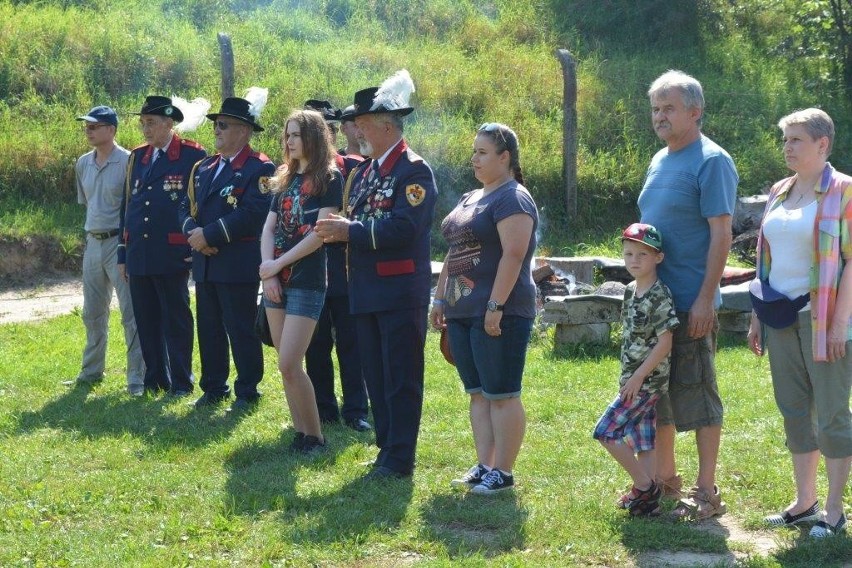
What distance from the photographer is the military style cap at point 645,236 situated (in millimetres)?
5047

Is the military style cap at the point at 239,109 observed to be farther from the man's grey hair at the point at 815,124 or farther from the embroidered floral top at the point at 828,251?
the embroidered floral top at the point at 828,251

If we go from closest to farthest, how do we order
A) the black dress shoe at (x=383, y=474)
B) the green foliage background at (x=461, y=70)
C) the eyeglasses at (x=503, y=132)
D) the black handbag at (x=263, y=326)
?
the eyeglasses at (x=503, y=132), the black dress shoe at (x=383, y=474), the black handbag at (x=263, y=326), the green foliage background at (x=461, y=70)

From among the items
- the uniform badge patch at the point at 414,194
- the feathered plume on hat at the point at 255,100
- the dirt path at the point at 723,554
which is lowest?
the dirt path at the point at 723,554

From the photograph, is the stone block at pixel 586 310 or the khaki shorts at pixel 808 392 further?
the stone block at pixel 586 310

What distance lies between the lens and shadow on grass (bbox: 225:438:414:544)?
525 cm

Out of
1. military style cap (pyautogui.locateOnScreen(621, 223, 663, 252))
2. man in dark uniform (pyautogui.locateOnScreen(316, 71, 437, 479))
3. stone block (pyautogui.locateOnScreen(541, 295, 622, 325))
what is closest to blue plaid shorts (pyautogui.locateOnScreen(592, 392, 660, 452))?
military style cap (pyautogui.locateOnScreen(621, 223, 663, 252))

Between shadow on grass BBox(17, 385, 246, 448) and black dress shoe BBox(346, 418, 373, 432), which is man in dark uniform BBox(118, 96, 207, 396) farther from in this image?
black dress shoe BBox(346, 418, 373, 432)

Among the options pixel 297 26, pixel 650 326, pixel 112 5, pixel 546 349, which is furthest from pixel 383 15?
pixel 650 326

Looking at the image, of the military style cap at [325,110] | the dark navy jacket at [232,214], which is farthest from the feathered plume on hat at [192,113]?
the military style cap at [325,110]

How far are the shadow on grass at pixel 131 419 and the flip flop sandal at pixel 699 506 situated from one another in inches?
117

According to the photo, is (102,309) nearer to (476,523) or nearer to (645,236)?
(476,523)

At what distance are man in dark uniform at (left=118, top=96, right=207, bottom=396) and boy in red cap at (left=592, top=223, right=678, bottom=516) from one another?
12.9 feet

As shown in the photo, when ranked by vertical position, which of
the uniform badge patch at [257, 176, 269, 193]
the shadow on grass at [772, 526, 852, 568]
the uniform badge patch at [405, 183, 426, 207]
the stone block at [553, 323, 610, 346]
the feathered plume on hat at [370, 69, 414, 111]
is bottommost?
the shadow on grass at [772, 526, 852, 568]

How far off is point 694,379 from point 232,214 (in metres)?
3.39
